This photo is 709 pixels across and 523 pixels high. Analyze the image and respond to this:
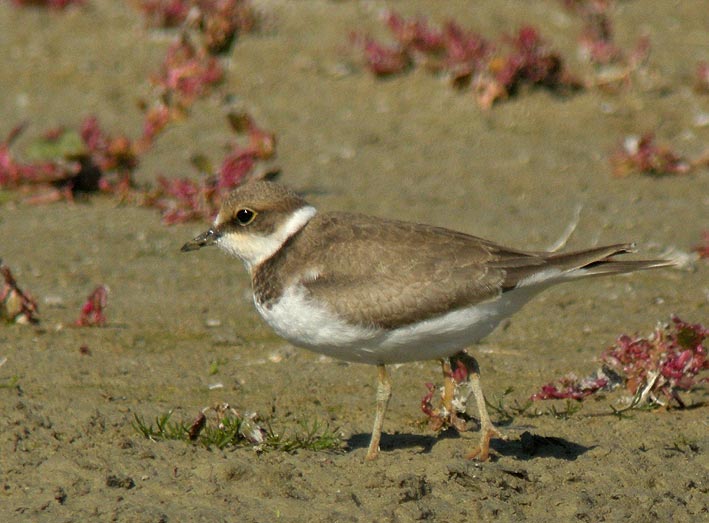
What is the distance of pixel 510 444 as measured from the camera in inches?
223

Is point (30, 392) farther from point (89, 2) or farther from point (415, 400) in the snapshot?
point (89, 2)

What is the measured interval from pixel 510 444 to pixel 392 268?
1.10m

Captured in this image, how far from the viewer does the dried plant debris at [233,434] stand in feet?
17.9

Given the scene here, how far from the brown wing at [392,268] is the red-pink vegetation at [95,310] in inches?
71.9

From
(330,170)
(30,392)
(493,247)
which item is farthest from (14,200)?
(493,247)

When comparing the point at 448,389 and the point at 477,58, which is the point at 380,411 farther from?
the point at 477,58

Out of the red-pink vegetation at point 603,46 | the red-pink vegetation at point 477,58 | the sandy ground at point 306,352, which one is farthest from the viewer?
the red-pink vegetation at point 603,46

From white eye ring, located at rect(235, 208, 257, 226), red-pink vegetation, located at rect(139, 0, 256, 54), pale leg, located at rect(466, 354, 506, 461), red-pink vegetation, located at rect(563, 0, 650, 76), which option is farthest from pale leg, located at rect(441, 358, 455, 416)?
red-pink vegetation, located at rect(139, 0, 256, 54)

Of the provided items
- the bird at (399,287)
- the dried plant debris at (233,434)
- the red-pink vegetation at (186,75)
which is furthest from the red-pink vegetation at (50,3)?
the dried plant debris at (233,434)

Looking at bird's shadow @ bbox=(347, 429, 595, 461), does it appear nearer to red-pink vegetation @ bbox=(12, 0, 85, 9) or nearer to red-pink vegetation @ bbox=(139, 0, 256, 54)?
Answer: red-pink vegetation @ bbox=(139, 0, 256, 54)

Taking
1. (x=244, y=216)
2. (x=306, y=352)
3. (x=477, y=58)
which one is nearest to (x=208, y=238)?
(x=244, y=216)

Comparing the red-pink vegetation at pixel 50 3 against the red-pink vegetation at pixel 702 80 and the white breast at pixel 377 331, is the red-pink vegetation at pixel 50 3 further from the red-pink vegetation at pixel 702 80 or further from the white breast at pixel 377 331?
the white breast at pixel 377 331

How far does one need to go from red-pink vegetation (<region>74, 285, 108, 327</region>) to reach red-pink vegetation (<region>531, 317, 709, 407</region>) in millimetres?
2704

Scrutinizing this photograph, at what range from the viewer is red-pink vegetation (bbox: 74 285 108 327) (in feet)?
23.0
